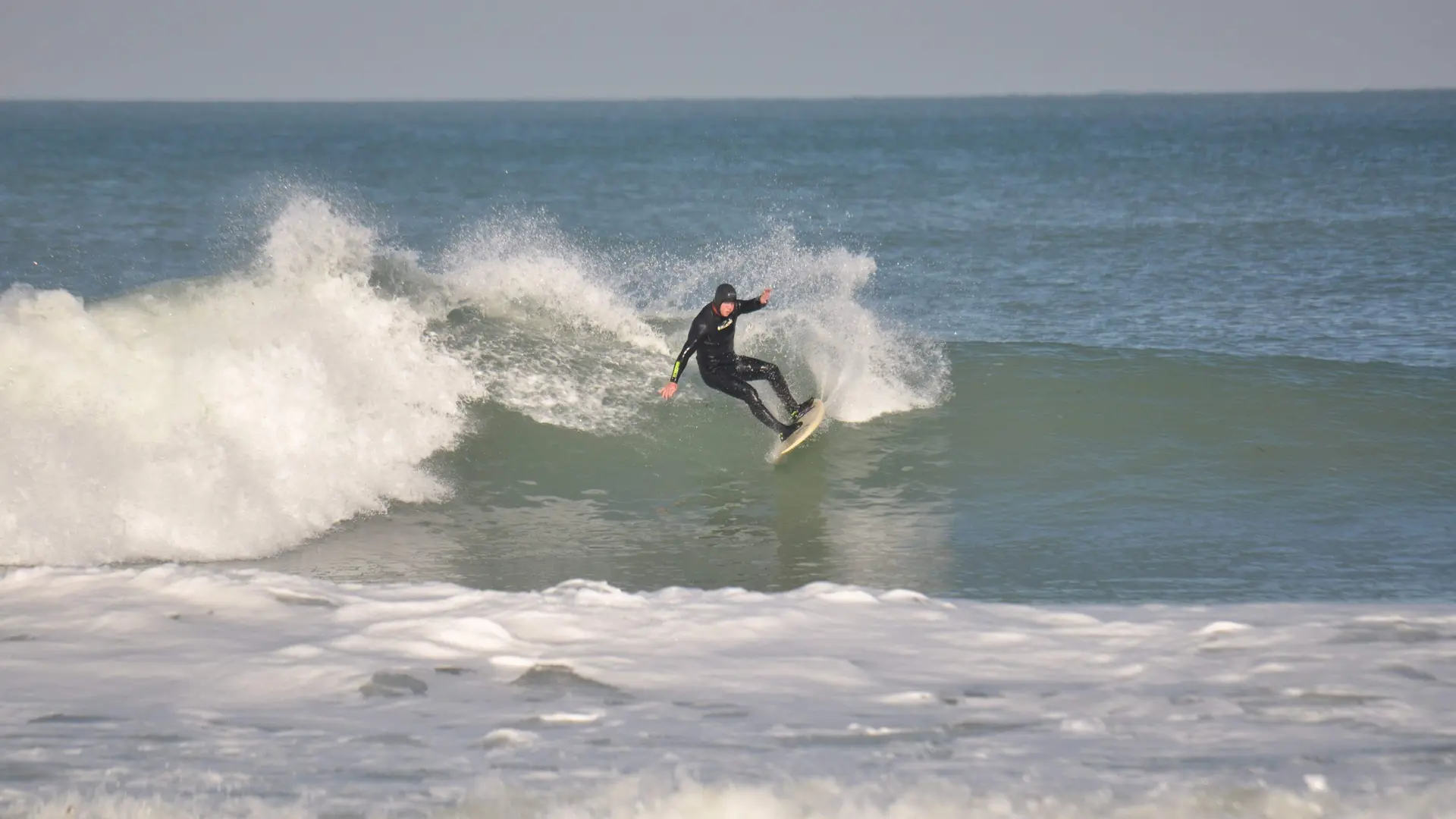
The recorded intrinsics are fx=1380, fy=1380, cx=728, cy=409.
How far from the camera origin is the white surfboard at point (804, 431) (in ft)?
38.4

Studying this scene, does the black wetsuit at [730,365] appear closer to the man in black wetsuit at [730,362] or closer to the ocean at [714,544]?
the man in black wetsuit at [730,362]

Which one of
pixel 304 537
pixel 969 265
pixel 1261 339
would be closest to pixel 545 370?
pixel 304 537

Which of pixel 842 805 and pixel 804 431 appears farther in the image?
pixel 804 431

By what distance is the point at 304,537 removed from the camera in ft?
31.0

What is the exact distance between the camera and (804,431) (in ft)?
38.4

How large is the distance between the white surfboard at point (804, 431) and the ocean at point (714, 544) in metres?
0.12

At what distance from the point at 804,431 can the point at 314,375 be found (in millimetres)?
4066

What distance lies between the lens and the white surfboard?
11.7 m

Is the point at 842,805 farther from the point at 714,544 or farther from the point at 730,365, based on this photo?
the point at 730,365

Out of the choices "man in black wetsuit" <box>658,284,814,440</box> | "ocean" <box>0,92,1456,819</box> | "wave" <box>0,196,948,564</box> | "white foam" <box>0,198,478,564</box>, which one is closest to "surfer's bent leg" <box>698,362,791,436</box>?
"man in black wetsuit" <box>658,284,814,440</box>

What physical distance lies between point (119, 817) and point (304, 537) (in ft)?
16.9

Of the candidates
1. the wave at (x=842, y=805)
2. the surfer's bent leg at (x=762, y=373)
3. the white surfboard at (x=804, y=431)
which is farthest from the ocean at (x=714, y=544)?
the surfer's bent leg at (x=762, y=373)

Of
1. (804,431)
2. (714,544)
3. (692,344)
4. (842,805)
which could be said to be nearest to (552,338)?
(692,344)

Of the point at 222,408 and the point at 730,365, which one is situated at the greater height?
the point at 730,365
